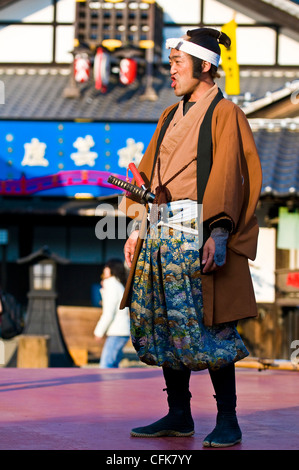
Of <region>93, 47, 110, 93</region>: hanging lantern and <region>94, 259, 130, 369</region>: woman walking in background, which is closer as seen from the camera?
<region>94, 259, 130, 369</region>: woman walking in background

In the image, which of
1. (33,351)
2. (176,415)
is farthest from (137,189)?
(33,351)

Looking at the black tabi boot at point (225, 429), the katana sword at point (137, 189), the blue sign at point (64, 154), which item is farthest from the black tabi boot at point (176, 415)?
the blue sign at point (64, 154)

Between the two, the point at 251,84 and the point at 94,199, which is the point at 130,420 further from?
the point at 251,84

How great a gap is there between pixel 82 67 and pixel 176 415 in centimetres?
1420

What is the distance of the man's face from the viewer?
157 inches

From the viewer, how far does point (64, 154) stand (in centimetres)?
1684

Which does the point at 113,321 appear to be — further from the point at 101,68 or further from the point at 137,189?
the point at 101,68

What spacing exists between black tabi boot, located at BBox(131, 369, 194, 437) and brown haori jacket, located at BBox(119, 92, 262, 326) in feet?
1.35

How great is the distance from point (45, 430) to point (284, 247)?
10.7 m

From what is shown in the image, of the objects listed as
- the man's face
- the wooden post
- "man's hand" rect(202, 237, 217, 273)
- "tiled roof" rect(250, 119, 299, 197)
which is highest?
"tiled roof" rect(250, 119, 299, 197)

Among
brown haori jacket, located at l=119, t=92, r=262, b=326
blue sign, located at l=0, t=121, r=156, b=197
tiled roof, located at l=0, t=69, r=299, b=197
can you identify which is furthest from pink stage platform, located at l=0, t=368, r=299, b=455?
blue sign, located at l=0, t=121, r=156, b=197

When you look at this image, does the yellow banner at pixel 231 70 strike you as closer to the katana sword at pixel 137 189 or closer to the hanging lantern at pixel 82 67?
the hanging lantern at pixel 82 67

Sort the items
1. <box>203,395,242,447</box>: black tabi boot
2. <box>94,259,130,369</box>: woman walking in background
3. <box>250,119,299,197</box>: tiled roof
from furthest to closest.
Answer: <box>250,119,299,197</box>: tiled roof
<box>94,259,130,369</box>: woman walking in background
<box>203,395,242,447</box>: black tabi boot

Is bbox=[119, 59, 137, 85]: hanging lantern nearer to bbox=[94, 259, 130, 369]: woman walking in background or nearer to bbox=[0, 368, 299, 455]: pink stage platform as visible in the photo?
bbox=[94, 259, 130, 369]: woman walking in background
